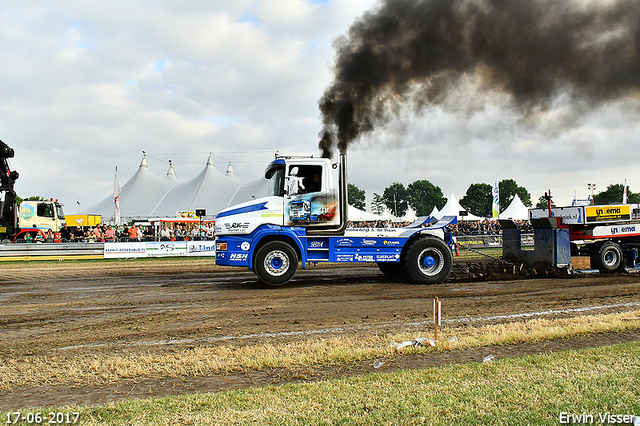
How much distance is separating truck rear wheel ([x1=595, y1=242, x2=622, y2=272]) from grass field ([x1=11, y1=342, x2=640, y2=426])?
9315 mm

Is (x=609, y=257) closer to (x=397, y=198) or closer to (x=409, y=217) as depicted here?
(x=409, y=217)

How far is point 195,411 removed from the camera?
11.9ft

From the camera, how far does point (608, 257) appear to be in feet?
42.0

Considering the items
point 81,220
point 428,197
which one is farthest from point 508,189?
point 81,220

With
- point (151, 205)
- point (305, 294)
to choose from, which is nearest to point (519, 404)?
point (305, 294)

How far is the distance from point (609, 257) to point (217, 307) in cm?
1117

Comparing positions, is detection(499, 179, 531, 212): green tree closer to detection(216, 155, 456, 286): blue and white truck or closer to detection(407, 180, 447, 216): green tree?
detection(407, 180, 447, 216): green tree

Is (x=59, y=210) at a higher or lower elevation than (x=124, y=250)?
higher

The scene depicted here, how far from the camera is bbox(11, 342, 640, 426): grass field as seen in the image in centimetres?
344

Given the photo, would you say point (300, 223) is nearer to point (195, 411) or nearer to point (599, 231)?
point (195, 411)

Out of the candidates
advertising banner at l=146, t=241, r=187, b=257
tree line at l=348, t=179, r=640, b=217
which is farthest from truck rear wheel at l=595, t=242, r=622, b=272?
tree line at l=348, t=179, r=640, b=217

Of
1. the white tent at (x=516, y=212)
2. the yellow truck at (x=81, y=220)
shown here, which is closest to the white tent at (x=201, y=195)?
the yellow truck at (x=81, y=220)

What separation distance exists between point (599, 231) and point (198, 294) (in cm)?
1101

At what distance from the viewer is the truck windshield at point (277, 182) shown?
10812mm
